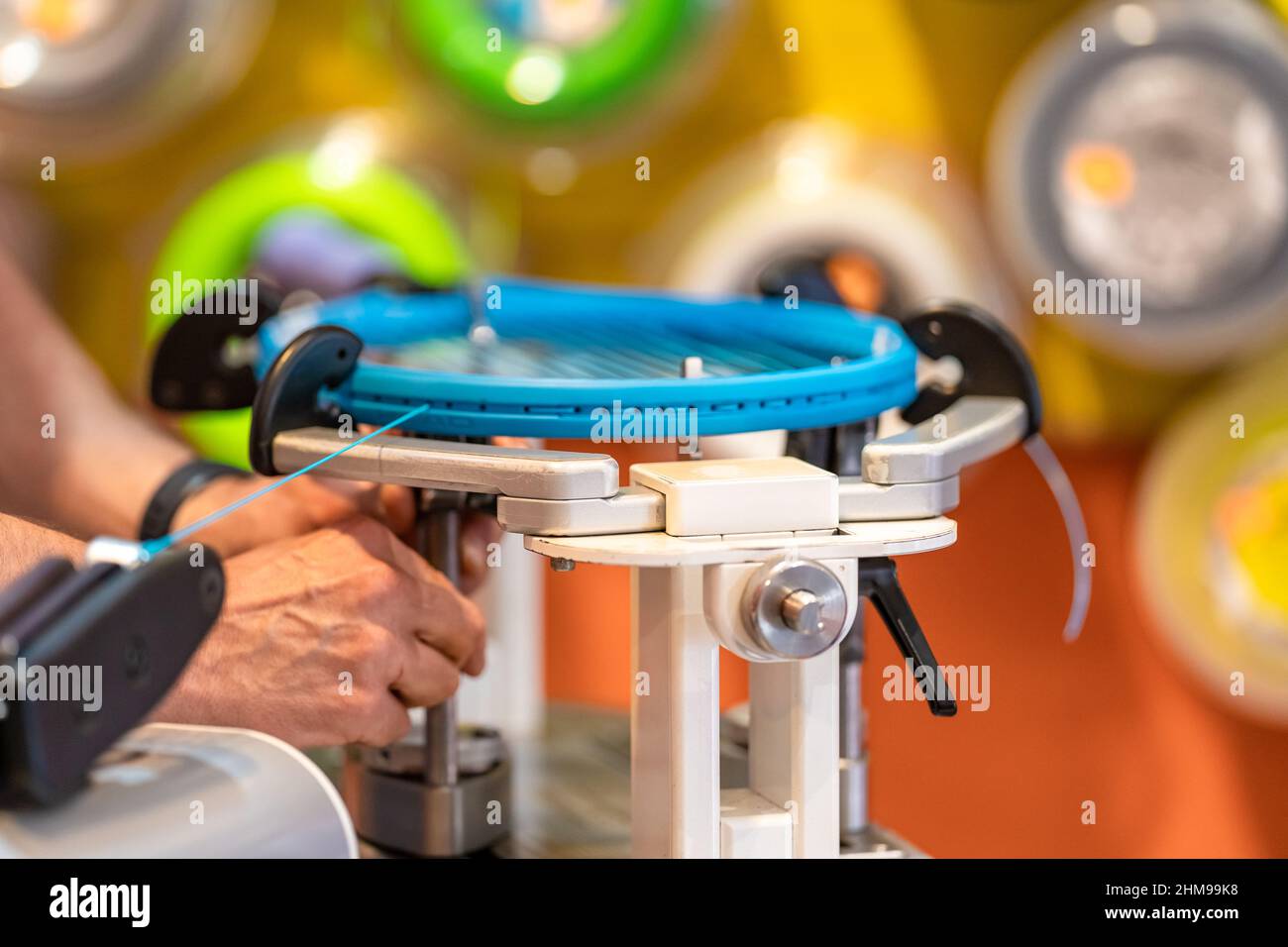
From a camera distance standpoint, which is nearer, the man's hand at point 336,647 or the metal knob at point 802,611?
the metal knob at point 802,611

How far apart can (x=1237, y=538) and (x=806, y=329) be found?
0.75m

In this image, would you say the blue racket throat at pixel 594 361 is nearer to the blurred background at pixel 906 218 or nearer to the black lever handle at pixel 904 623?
the black lever handle at pixel 904 623

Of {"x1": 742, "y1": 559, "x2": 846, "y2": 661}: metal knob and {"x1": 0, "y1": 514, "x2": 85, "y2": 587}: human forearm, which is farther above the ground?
{"x1": 0, "y1": 514, "x2": 85, "y2": 587}: human forearm

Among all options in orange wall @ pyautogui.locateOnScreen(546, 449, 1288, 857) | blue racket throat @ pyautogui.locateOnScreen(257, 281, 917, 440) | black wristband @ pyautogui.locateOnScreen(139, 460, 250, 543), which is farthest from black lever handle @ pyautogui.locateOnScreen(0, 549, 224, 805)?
orange wall @ pyautogui.locateOnScreen(546, 449, 1288, 857)

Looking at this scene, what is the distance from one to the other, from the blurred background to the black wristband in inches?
14.0

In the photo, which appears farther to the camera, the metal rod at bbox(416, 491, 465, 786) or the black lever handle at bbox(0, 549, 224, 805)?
the metal rod at bbox(416, 491, 465, 786)

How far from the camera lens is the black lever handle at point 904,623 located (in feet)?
1.87

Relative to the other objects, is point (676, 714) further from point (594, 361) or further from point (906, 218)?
point (906, 218)

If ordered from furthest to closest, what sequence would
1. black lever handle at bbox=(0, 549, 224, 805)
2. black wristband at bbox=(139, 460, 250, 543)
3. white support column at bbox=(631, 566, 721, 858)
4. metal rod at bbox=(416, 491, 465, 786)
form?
1. black wristband at bbox=(139, 460, 250, 543)
2. metal rod at bbox=(416, 491, 465, 786)
3. white support column at bbox=(631, 566, 721, 858)
4. black lever handle at bbox=(0, 549, 224, 805)

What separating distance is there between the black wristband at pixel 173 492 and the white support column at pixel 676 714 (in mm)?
374

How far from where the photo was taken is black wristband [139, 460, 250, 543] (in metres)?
0.84

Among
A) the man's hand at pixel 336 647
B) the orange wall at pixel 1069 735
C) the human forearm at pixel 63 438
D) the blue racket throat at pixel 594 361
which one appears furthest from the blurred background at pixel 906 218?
the man's hand at pixel 336 647

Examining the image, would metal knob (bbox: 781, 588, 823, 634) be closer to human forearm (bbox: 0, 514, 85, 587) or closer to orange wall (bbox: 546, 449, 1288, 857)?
human forearm (bbox: 0, 514, 85, 587)
